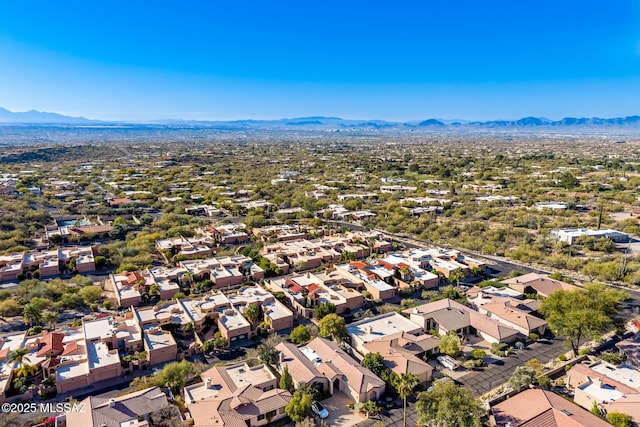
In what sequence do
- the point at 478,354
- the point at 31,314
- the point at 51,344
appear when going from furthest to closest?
1. the point at 31,314
2. the point at 478,354
3. the point at 51,344

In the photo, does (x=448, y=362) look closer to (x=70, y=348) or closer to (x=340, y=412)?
(x=340, y=412)

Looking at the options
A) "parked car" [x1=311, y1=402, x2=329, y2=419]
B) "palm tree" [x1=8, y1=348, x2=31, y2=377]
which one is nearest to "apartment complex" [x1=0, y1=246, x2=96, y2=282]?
"palm tree" [x1=8, y1=348, x2=31, y2=377]

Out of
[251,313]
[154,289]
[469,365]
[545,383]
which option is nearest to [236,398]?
[251,313]

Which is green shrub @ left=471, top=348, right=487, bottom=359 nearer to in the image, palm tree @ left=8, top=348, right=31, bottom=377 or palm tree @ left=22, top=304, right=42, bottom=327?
palm tree @ left=8, top=348, right=31, bottom=377

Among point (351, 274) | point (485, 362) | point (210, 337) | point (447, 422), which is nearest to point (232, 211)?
point (351, 274)

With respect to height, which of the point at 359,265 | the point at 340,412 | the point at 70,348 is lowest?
the point at 340,412

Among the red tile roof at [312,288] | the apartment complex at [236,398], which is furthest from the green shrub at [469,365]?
the red tile roof at [312,288]

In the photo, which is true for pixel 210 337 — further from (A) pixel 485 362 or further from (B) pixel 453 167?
(B) pixel 453 167
